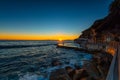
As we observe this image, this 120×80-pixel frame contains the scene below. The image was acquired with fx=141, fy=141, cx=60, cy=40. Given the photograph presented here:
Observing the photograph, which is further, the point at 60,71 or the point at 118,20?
the point at 118,20

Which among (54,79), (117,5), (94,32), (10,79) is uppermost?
(117,5)

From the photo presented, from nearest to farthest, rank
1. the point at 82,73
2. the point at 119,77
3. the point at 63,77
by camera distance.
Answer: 1. the point at 119,77
2. the point at 63,77
3. the point at 82,73

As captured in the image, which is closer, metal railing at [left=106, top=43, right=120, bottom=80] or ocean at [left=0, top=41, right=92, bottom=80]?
metal railing at [left=106, top=43, right=120, bottom=80]

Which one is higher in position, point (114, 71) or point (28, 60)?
point (114, 71)

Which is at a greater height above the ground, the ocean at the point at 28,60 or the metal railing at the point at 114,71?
the metal railing at the point at 114,71

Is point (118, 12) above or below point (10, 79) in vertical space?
above

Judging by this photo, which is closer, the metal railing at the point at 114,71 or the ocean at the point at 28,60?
the metal railing at the point at 114,71

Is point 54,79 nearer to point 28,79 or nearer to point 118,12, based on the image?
point 28,79

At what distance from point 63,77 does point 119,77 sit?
8708 mm


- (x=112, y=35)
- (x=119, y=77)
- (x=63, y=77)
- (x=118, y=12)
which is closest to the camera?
(x=119, y=77)

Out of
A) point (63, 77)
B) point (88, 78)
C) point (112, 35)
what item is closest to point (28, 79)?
point (63, 77)

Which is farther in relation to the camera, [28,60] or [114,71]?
[28,60]

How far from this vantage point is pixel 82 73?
1207 centimetres

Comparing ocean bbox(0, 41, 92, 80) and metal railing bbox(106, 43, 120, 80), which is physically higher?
metal railing bbox(106, 43, 120, 80)
